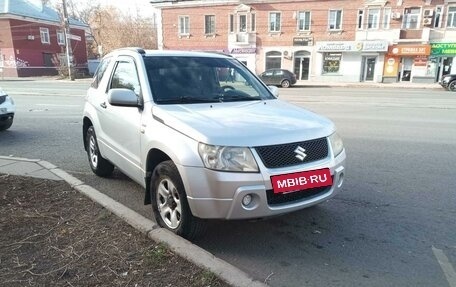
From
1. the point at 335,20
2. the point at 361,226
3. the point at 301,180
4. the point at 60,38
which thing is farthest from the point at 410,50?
the point at 60,38

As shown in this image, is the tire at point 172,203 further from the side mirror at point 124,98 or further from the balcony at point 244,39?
the balcony at point 244,39

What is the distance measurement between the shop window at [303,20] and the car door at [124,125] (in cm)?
3325

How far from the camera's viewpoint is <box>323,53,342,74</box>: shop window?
35.1m

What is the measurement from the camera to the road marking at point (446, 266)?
9.97 feet

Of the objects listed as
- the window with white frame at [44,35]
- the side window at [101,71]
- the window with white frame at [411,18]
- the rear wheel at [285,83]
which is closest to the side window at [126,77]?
the side window at [101,71]

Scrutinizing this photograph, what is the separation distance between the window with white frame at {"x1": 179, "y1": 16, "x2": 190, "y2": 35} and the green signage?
23.0 meters

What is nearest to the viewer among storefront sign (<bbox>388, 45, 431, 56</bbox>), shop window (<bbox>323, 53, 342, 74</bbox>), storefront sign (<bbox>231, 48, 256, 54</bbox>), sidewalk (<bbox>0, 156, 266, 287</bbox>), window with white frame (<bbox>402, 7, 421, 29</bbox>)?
sidewalk (<bbox>0, 156, 266, 287</bbox>)

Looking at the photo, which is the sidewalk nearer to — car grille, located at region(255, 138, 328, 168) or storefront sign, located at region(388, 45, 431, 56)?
car grille, located at region(255, 138, 328, 168)

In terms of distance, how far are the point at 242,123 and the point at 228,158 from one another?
438 millimetres

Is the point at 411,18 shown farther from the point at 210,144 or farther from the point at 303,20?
the point at 210,144

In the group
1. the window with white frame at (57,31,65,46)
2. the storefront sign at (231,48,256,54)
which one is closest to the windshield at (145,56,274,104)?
the storefront sign at (231,48,256,54)

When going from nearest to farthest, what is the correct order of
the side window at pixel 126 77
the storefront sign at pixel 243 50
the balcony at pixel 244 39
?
the side window at pixel 126 77 → the balcony at pixel 244 39 → the storefront sign at pixel 243 50

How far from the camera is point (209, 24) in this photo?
38562 millimetres

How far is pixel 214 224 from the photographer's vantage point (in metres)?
4.03
